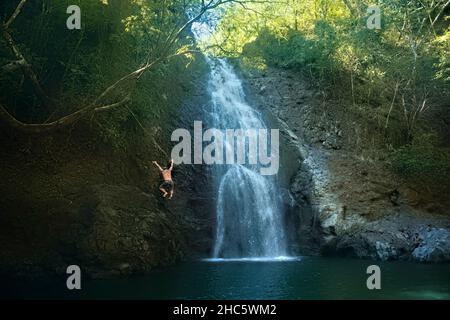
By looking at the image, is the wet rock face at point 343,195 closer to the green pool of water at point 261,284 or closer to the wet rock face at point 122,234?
the green pool of water at point 261,284

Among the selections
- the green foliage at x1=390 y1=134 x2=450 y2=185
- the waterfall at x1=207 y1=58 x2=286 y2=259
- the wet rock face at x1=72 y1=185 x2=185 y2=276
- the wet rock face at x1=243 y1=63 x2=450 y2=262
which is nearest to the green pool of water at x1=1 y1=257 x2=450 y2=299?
the wet rock face at x1=72 y1=185 x2=185 y2=276

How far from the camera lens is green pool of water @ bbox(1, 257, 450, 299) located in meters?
9.24

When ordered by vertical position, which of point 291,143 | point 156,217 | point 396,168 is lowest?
point 156,217

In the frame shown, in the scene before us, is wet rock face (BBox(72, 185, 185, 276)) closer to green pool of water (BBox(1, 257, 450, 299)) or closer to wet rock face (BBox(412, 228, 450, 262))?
green pool of water (BBox(1, 257, 450, 299))

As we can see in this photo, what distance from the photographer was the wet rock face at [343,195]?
14.3 m

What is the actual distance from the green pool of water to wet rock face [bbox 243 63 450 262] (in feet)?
4.38

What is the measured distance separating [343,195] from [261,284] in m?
7.32

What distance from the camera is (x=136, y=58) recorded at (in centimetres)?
1352

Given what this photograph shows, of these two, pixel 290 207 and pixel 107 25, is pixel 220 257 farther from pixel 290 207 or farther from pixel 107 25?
pixel 107 25

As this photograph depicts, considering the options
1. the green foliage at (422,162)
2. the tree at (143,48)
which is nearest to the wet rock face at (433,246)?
the green foliage at (422,162)

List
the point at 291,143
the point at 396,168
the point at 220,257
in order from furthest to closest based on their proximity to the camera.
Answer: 1. the point at 291,143
2. the point at 396,168
3. the point at 220,257

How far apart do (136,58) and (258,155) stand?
6.53 meters

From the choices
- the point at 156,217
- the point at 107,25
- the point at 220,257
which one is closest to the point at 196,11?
the point at 107,25

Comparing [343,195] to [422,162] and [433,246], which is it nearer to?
[422,162]
